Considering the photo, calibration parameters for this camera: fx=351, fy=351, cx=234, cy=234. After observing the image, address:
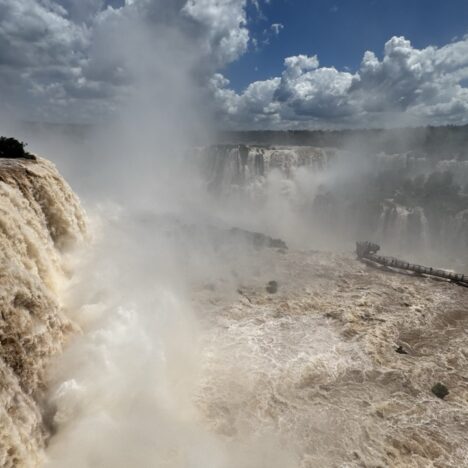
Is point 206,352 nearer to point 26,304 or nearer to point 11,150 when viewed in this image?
point 26,304

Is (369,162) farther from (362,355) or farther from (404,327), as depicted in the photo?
(362,355)

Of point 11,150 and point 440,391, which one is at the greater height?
point 11,150

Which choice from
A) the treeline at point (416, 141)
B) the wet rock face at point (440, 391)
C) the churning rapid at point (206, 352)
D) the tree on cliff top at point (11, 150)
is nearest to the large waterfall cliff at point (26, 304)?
the churning rapid at point (206, 352)

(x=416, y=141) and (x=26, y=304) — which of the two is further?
(x=416, y=141)

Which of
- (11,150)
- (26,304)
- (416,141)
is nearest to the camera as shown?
(26,304)

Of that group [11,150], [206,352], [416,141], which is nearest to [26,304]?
[206,352]

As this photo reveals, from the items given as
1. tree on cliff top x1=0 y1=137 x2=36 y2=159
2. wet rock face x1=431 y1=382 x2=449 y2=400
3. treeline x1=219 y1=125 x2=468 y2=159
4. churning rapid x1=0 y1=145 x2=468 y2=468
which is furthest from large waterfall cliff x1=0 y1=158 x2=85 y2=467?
treeline x1=219 y1=125 x2=468 y2=159
